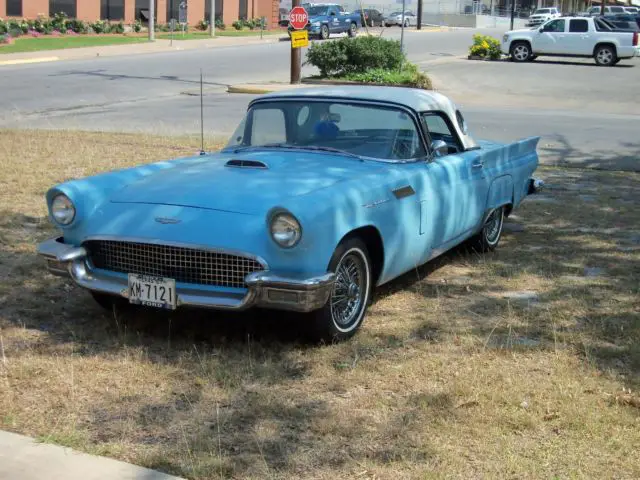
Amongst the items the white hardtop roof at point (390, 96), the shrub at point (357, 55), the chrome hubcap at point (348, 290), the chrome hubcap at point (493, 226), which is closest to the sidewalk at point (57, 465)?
the chrome hubcap at point (348, 290)

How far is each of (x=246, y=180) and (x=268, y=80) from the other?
72.8 ft

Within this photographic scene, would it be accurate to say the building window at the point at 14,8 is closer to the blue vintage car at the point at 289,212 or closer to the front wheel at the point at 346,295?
the blue vintage car at the point at 289,212

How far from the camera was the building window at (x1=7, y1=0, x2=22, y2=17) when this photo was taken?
4501 cm

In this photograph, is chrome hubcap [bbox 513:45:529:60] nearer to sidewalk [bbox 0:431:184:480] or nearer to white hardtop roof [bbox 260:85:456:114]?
white hardtop roof [bbox 260:85:456:114]

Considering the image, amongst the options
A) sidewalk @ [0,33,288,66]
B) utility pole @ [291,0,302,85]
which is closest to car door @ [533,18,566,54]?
utility pole @ [291,0,302,85]

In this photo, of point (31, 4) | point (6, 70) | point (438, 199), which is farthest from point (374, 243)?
point (31, 4)

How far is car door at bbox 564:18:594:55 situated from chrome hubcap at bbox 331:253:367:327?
3057 centimetres

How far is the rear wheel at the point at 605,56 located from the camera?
3359 centimetres

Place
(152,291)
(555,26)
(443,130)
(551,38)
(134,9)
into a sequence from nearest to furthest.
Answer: (152,291)
(443,130)
(551,38)
(555,26)
(134,9)

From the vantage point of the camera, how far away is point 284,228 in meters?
4.83

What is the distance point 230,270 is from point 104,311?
4.36ft

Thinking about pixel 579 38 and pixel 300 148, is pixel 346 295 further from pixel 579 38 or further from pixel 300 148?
pixel 579 38

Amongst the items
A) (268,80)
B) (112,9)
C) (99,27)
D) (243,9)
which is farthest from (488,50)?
(243,9)

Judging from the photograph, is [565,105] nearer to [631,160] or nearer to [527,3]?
[631,160]
